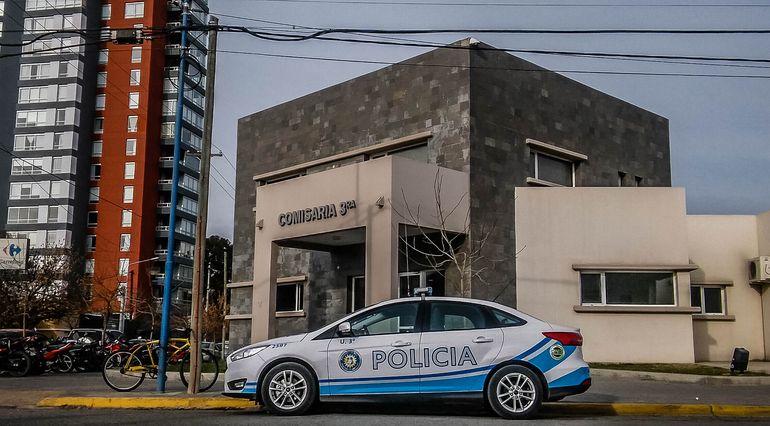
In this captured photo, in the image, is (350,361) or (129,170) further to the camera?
(129,170)

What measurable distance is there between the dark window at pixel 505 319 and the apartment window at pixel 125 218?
6770 cm

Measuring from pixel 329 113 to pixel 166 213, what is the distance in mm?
54221

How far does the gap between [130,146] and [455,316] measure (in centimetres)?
6871

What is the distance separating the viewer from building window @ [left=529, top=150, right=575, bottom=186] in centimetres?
2311

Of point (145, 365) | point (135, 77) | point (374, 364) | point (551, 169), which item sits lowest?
point (145, 365)

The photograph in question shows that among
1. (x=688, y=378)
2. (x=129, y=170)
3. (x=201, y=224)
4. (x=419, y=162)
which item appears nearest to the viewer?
(x=201, y=224)

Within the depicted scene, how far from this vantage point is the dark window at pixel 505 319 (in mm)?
10664

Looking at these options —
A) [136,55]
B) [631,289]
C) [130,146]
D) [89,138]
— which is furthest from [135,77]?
[631,289]

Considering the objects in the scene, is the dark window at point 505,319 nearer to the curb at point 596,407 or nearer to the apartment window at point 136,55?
the curb at point 596,407

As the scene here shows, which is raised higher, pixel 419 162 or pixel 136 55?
pixel 136 55

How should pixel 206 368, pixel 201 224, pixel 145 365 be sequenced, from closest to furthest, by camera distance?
1. pixel 201 224
2. pixel 206 368
3. pixel 145 365

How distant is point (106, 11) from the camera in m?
76.4

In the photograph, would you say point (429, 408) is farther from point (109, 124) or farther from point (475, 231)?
point (109, 124)

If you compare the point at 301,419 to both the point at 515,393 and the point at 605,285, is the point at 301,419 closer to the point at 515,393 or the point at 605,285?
the point at 515,393
